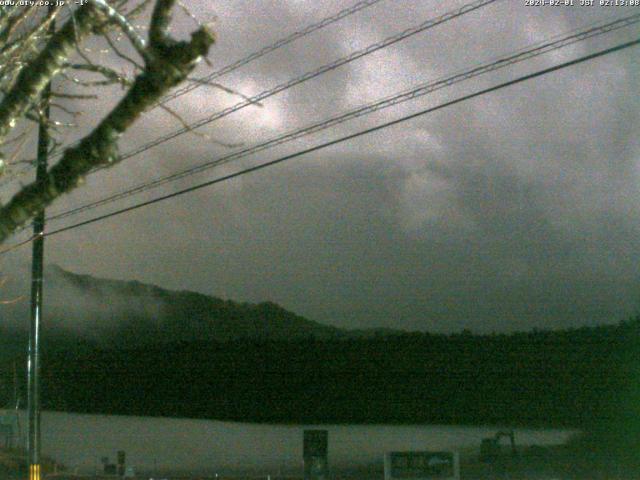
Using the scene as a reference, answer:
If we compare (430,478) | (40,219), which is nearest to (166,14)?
(40,219)

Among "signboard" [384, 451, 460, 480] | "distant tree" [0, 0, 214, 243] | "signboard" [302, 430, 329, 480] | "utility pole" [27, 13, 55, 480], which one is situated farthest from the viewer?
"signboard" [302, 430, 329, 480]

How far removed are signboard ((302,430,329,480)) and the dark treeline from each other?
24.5 m

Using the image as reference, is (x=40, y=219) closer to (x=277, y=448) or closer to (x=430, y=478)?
(x=430, y=478)

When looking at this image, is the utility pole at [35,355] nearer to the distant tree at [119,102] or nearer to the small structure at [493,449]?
the distant tree at [119,102]

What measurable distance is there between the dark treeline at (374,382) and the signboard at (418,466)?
2787cm

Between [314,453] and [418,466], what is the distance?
177 inches

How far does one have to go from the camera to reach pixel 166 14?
3.96 meters

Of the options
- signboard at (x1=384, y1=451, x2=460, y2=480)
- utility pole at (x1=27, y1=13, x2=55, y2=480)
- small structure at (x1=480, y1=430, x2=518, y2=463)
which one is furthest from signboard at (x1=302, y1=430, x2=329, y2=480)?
small structure at (x1=480, y1=430, x2=518, y2=463)

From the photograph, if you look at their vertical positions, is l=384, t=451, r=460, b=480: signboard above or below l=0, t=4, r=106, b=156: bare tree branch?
below

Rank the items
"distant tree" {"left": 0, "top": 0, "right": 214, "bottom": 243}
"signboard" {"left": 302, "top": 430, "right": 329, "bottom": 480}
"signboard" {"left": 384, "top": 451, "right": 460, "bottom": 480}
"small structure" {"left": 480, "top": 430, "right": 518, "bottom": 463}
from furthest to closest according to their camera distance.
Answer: "small structure" {"left": 480, "top": 430, "right": 518, "bottom": 463} → "signboard" {"left": 302, "top": 430, "right": 329, "bottom": 480} → "signboard" {"left": 384, "top": 451, "right": 460, "bottom": 480} → "distant tree" {"left": 0, "top": 0, "right": 214, "bottom": 243}

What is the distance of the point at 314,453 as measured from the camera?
27812 millimetres

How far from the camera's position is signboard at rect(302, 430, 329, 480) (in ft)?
90.6

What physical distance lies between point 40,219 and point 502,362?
142ft

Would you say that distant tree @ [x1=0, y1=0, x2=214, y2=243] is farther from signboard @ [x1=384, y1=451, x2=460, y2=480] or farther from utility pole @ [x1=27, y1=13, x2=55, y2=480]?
signboard @ [x1=384, y1=451, x2=460, y2=480]
